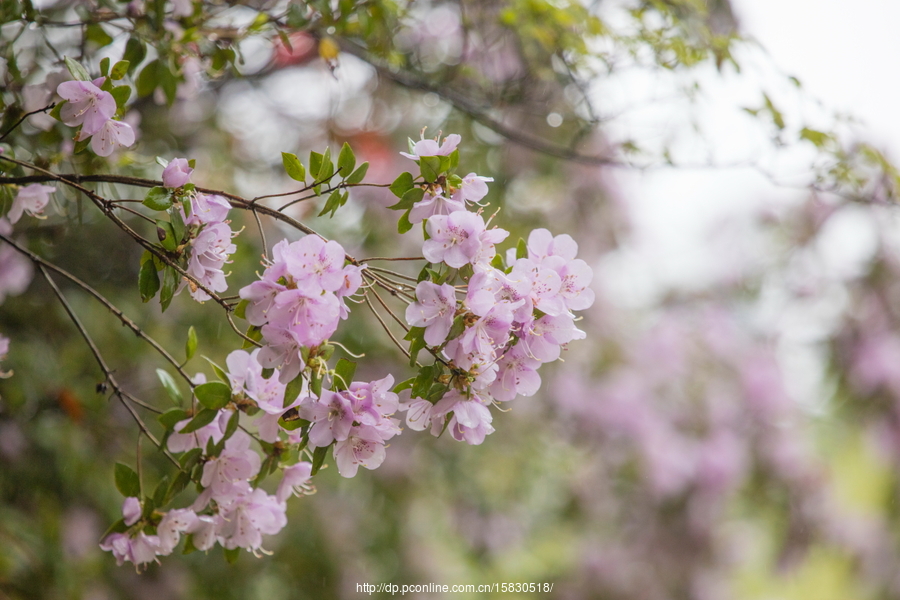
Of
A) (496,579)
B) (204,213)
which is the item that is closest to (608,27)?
(204,213)

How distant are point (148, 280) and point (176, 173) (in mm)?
130

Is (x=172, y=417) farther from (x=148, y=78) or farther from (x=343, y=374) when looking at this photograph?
(x=148, y=78)

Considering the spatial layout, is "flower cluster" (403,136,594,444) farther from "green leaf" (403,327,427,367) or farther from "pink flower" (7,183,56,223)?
"pink flower" (7,183,56,223)

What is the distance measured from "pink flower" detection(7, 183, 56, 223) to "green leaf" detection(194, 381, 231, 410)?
0.47 m

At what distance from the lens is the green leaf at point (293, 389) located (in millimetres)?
767

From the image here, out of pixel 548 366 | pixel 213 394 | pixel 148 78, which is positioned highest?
pixel 148 78

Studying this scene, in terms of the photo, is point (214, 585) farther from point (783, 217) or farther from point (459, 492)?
point (783, 217)

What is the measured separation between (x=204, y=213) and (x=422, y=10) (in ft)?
4.86

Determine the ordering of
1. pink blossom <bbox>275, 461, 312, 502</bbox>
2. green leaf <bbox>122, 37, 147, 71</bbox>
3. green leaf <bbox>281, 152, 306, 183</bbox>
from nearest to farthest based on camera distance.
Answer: green leaf <bbox>281, 152, 306, 183</bbox> < pink blossom <bbox>275, 461, 312, 502</bbox> < green leaf <bbox>122, 37, 147, 71</bbox>

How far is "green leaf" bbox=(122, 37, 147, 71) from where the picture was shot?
1.13 m

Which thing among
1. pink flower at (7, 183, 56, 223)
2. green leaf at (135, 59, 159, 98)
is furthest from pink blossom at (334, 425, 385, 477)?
green leaf at (135, 59, 159, 98)

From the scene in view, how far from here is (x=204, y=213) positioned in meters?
0.79

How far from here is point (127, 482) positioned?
2.96ft

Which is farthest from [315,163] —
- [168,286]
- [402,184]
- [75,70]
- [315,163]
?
[75,70]
